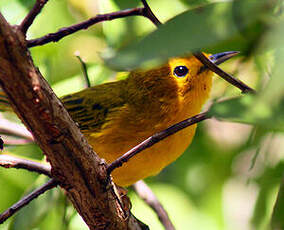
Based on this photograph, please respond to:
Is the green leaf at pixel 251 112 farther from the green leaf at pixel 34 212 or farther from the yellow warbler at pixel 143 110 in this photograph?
the green leaf at pixel 34 212

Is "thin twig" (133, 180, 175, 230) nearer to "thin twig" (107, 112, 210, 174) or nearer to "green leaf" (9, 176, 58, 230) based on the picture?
"green leaf" (9, 176, 58, 230)

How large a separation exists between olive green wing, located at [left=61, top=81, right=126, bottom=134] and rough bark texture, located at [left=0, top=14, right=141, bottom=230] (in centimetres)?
87

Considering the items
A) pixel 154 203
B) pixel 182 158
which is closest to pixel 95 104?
pixel 154 203

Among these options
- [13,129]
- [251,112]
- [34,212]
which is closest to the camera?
[251,112]

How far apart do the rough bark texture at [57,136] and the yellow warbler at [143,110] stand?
60 centimetres

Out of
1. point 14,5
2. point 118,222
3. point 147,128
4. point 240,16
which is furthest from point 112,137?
point 240,16

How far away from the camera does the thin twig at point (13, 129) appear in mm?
A: 3254

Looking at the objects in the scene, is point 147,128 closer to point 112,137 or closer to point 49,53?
point 112,137

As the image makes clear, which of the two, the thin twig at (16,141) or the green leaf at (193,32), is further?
the thin twig at (16,141)

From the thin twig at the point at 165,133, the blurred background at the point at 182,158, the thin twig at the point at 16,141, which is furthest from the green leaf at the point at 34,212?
the thin twig at the point at 165,133

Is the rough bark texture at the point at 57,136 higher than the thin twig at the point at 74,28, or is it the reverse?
the thin twig at the point at 74,28

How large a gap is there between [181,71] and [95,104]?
57 cm

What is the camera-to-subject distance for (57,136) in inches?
56.6

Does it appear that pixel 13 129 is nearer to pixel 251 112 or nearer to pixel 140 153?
pixel 140 153
